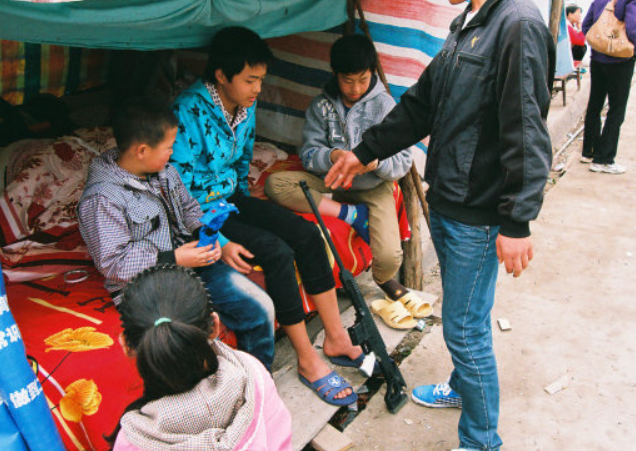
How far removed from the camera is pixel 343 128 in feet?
10.8

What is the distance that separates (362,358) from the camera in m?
2.92

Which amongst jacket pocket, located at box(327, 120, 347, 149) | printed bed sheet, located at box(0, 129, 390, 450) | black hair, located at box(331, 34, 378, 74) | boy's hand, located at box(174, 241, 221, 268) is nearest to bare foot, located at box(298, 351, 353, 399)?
printed bed sheet, located at box(0, 129, 390, 450)

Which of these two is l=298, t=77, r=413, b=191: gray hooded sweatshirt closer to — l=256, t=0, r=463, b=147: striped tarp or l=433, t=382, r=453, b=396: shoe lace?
l=256, t=0, r=463, b=147: striped tarp

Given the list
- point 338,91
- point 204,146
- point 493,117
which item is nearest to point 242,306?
point 204,146

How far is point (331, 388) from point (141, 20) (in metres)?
1.92

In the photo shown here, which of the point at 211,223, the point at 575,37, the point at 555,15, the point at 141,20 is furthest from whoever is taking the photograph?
the point at 575,37

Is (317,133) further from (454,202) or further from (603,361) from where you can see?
(603,361)

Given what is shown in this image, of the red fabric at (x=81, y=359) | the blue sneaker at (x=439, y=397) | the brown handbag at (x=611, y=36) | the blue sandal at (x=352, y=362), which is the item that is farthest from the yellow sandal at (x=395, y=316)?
the brown handbag at (x=611, y=36)

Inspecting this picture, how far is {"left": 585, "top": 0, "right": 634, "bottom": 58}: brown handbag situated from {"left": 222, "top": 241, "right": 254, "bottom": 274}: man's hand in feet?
15.0

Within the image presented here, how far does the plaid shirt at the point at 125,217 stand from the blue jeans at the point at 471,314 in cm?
124

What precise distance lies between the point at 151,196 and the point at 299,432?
133 cm

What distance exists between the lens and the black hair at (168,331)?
1.30 meters

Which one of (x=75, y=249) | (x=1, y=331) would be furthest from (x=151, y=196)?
(x=1, y=331)

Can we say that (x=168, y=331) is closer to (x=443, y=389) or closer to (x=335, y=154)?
(x=443, y=389)
